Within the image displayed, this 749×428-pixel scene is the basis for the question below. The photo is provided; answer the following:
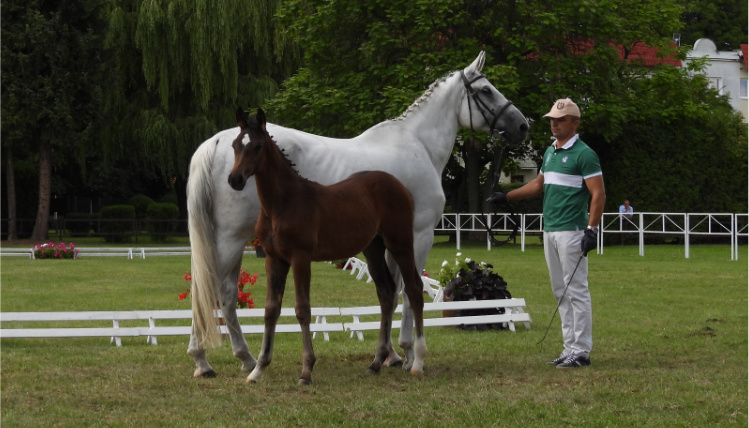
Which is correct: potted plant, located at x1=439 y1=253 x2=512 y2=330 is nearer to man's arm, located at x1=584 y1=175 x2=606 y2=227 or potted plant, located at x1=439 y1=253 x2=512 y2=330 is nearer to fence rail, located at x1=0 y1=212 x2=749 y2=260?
man's arm, located at x1=584 y1=175 x2=606 y2=227

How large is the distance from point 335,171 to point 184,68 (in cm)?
2643

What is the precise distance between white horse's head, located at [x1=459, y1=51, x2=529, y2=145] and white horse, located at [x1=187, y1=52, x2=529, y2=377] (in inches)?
0.4

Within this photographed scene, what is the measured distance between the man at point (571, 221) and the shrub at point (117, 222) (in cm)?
2929

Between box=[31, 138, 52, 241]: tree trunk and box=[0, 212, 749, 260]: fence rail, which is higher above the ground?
box=[31, 138, 52, 241]: tree trunk

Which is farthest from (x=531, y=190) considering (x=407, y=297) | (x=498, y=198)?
(x=407, y=297)

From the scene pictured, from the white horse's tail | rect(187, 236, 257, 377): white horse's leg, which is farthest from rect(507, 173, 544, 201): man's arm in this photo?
the white horse's tail

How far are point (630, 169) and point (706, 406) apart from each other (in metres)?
26.7

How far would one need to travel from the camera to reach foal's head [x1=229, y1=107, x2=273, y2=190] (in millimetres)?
6809

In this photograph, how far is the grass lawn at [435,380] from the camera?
19.9ft

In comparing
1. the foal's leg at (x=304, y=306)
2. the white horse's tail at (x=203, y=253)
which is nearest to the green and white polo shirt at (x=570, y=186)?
the foal's leg at (x=304, y=306)

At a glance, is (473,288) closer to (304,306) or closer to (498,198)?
(498,198)

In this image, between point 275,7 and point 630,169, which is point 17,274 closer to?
point 275,7

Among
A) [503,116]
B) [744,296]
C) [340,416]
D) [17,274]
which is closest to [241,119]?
[340,416]

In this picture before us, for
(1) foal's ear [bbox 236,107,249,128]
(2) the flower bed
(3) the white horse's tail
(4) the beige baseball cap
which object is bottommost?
(2) the flower bed
